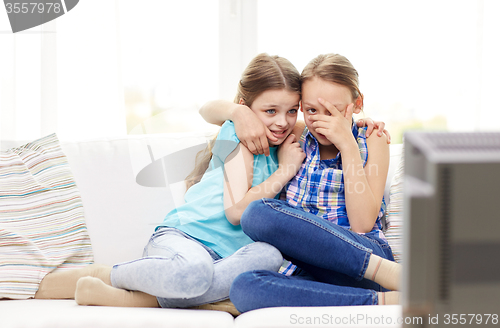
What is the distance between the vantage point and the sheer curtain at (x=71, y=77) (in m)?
1.84

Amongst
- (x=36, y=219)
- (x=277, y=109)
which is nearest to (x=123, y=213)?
(x=36, y=219)

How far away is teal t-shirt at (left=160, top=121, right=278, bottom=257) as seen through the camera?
3.97 feet

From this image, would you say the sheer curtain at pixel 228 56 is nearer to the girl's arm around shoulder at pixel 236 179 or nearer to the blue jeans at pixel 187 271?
the girl's arm around shoulder at pixel 236 179

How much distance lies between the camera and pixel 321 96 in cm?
124

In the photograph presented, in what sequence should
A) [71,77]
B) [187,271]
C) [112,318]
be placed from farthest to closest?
[71,77]
[187,271]
[112,318]

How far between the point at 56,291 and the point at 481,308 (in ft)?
3.61

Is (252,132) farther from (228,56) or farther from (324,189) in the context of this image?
(228,56)

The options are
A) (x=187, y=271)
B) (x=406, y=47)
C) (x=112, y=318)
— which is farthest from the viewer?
(x=406, y=47)

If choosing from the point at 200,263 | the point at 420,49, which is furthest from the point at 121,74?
the point at 420,49

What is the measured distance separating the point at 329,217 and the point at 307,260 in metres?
0.22

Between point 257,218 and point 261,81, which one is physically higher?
point 261,81

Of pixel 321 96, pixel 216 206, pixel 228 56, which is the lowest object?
pixel 216 206

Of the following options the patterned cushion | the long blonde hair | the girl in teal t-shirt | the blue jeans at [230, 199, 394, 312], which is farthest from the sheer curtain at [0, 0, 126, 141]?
the patterned cushion

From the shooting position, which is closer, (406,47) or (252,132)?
(252,132)
